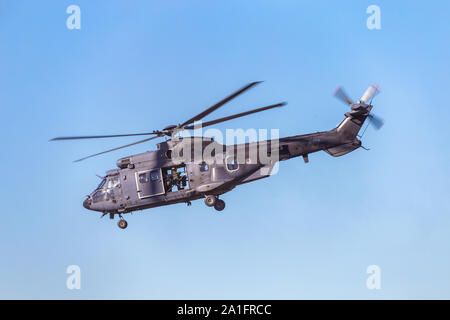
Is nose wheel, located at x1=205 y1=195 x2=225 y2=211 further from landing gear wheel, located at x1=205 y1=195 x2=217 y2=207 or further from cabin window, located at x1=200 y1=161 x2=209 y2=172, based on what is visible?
cabin window, located at x1=200 y1=161 x2=209 y2=172

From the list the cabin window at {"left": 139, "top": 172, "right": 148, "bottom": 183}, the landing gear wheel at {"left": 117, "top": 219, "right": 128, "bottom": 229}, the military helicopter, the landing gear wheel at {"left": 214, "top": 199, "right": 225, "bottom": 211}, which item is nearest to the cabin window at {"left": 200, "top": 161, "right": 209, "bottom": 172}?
the military helicopter

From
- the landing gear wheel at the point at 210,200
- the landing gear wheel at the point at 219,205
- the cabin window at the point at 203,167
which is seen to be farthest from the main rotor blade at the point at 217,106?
the landing gear wheel at the point at 219,205

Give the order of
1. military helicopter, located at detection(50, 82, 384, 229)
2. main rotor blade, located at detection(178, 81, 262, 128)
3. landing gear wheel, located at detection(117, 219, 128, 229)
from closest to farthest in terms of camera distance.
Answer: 1. main rotor blade, located at detection(178, 81, 262, 128)
2. military helicopter, located at detection(50, 82, 384, 229)
3. landing gear wheel, located at detection(117, 219, 128, 229)

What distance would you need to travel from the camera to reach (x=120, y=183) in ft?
129

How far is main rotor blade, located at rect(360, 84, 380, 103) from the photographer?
37.3 meters

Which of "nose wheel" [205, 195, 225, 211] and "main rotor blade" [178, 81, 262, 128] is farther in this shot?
"nose wheel" [205, 195, 225, 211]

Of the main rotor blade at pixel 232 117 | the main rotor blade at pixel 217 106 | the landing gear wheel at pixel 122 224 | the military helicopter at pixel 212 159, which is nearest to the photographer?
the main rotor blade at pixel 217 106

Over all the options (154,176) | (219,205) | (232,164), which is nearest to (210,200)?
(219,205)

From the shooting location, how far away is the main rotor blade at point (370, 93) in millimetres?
37281

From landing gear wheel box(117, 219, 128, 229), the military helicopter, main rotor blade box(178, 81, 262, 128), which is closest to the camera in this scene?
main rotor blade box(178, 81, 262, 128)

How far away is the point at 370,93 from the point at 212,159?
31.2 feet

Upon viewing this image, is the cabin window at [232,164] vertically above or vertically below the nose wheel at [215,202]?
above

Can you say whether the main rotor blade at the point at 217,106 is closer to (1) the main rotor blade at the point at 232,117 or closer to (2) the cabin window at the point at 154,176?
(1) the main rotor blade at the point at 232,117

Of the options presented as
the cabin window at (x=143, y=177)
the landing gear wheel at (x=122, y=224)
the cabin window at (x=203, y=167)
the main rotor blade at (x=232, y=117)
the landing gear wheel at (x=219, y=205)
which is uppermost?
the main rotor blade at (x=232, y=117)
